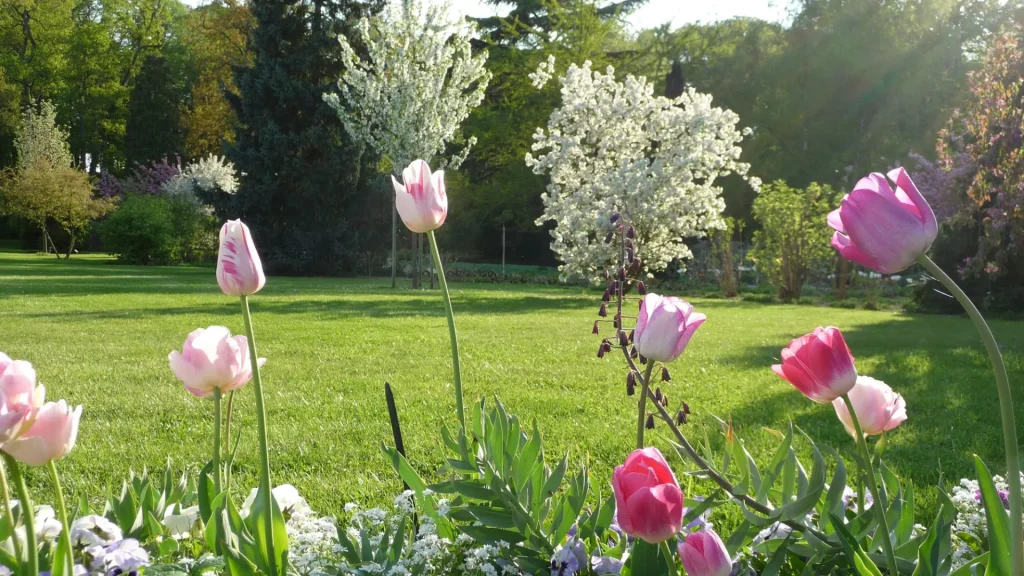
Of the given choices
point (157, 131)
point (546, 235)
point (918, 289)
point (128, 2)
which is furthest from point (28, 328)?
point (128, 2)

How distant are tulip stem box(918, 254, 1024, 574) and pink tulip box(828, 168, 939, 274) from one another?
2 centimetres

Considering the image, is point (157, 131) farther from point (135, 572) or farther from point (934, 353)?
point (135, 572)

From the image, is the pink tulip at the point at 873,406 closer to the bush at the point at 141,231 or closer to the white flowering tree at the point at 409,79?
the white flowering tree at the point at 409,79

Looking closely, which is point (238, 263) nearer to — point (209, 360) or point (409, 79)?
point (209, 360)

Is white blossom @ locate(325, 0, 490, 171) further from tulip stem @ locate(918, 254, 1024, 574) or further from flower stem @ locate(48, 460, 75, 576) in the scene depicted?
tulip stem @ locate(918, 254, 1024, 574)

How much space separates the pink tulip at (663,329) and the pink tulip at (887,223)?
0.24 metres

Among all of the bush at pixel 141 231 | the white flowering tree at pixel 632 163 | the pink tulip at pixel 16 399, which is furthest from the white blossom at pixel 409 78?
the pink tulip at pixel 16 399

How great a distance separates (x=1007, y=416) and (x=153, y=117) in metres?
34.7

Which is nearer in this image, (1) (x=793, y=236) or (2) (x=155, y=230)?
(1) (x=793, y=236)

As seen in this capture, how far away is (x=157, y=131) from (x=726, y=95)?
22.2 m

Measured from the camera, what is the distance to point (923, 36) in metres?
23.6

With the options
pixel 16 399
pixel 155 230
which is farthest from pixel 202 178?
pixel 16 399

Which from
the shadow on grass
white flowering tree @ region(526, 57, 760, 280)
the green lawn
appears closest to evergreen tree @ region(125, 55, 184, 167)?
the shadow on grass

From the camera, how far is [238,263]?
1017mm
